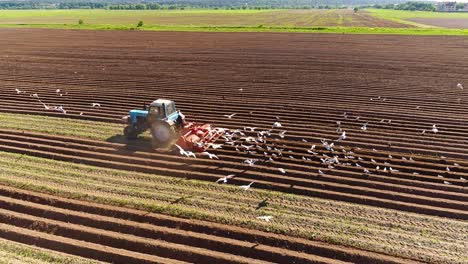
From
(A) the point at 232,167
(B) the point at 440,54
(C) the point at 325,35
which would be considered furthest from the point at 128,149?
(C) the point at 325,35

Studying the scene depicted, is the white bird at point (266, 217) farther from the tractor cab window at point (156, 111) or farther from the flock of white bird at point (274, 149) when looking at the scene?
the tractor cab window at point (156, 111)

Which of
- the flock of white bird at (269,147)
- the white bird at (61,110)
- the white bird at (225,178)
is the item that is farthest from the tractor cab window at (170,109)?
the white bird at (61,110)

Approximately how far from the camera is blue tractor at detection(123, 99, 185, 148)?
13305mm

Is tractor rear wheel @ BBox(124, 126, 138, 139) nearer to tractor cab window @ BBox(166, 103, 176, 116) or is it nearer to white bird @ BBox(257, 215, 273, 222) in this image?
tractor cab window @ BBox(166, 103, 176, 116)

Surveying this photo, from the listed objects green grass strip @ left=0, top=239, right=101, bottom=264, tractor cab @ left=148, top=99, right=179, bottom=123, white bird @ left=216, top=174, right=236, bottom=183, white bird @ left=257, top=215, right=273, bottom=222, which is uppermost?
tractor cab @ left=148, top=99, right=179, bottom=123

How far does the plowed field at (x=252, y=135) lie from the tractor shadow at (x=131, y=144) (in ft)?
0.22

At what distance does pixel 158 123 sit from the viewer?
43.7 ft

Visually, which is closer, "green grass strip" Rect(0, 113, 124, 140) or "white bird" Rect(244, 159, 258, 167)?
"white bird" Rect(244, 159, 258, 167)

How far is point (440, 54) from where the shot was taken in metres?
31.9

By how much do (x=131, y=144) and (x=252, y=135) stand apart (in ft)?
13.6

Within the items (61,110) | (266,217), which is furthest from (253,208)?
(61,110)

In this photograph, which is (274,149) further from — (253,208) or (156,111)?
(156,111)

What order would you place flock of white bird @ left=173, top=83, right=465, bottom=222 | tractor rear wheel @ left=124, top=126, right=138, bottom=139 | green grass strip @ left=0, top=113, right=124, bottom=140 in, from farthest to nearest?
green grass strip @ left=0, top=113, right=124, bottom=140 < tractor rear wheel @ left=124, top=126, right=138, bottom=139 < flock of white bird @ left=173, top=83, right=465, bottom=222

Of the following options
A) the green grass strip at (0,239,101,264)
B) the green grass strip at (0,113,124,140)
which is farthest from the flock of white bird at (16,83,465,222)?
the green grass strip at (0,239,101,264)
